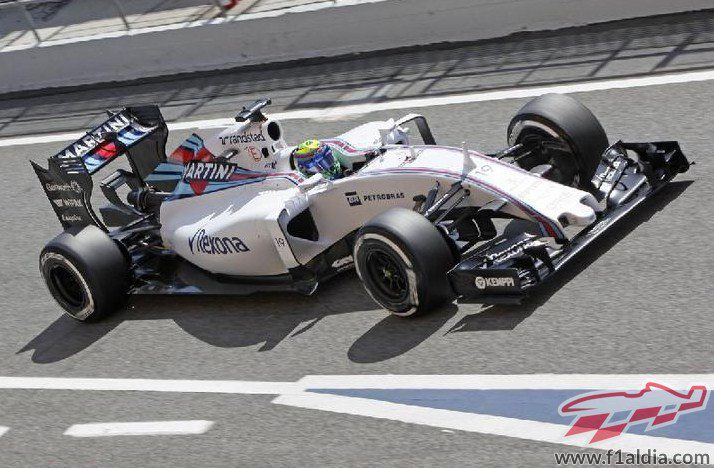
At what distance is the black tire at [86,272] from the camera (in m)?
9.23

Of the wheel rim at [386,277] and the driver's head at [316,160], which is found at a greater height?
the driver's head at [316,160]

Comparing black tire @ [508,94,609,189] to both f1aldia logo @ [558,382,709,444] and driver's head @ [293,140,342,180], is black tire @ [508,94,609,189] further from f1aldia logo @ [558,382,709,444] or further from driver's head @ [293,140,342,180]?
f1aldia logo @ [558,382,709,444]

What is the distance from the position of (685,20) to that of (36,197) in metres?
7.25

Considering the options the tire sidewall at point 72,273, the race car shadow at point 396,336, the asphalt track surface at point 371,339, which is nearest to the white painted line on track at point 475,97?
the asphalt track surface at point 371,339

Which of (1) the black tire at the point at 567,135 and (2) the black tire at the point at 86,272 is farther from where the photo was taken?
(2) the black tire at the point at 86,272

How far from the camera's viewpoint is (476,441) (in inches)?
257

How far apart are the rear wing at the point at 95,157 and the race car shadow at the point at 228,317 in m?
0.90

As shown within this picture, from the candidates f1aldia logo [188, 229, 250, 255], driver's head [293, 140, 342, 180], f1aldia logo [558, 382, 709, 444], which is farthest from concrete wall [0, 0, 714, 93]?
f1aldia logo [558, 382, 709, 444]

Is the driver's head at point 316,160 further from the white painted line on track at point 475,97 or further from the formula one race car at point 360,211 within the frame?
the white painted line on track at point 475,97

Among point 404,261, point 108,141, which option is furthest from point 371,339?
point 108,141

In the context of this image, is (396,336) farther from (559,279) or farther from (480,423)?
(480,423)

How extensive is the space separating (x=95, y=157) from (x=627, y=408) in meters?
5.47

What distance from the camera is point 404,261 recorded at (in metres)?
7.67

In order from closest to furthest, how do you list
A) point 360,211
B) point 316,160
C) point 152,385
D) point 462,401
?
point 462,401
point 152,385
point 360,211
point 316,160
